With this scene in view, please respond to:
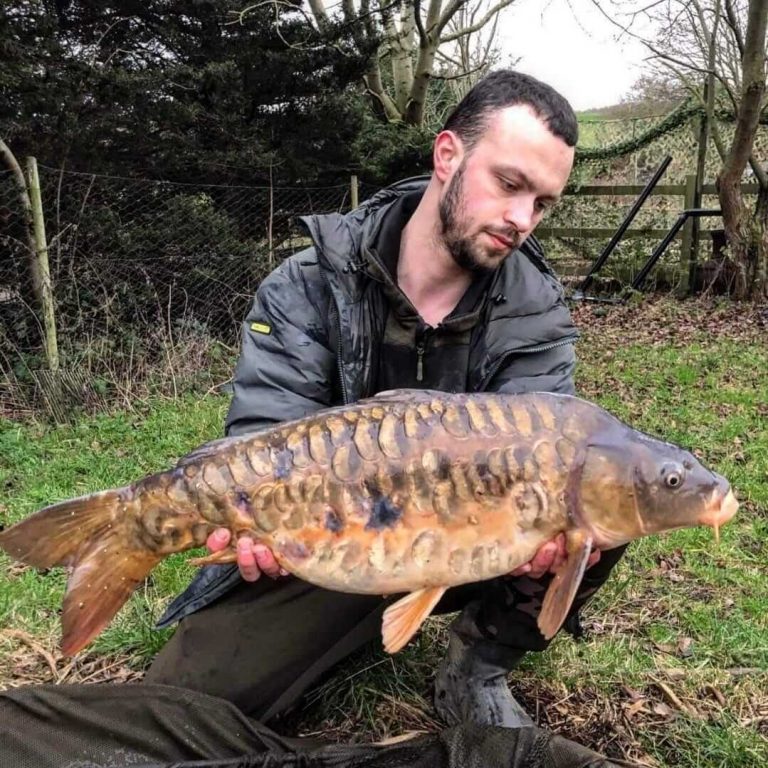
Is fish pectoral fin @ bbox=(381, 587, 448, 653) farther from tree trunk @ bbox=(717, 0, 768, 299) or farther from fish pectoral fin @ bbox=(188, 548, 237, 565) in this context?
tree trunk @ bbox=(717, 0, 768, 299)

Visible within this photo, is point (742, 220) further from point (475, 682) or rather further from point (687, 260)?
point (475, 682)

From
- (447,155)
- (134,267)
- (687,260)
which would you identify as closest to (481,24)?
(687,260)

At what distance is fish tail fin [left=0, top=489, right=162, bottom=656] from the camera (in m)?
1.17

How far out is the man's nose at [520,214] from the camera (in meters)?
1.50

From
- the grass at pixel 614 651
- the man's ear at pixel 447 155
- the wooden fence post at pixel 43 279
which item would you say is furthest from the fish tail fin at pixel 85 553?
the wooden fence post at pixel 43 279

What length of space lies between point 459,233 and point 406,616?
744 mm

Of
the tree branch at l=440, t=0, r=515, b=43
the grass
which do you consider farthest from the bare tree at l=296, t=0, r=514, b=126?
the grass

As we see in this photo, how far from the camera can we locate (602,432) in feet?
3.82

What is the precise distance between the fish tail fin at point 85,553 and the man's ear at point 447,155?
874 millimetres

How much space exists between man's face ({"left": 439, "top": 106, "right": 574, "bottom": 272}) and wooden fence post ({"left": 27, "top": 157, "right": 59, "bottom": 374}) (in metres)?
2.43

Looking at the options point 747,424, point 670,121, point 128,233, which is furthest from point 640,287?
point 128,233

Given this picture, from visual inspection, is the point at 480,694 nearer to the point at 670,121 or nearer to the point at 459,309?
the point at 459,309

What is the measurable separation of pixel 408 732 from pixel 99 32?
3.96m

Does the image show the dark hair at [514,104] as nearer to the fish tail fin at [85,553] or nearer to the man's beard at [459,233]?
the man's beard at [459,233]
